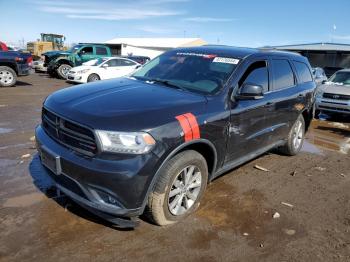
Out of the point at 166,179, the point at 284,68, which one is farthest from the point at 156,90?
the point at 284,68

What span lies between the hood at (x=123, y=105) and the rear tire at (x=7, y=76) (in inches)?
466

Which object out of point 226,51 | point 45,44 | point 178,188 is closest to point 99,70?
point 226,51

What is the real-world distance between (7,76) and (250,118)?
42.6ft

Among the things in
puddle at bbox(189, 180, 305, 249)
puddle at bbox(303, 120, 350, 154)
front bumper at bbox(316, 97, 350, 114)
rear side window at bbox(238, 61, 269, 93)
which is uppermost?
rear side window at bbox(238, 61, 269, 93)

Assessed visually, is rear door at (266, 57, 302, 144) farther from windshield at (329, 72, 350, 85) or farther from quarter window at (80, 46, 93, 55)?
quarter window at (80, 46, 93, 55)

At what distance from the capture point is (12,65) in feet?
46.9

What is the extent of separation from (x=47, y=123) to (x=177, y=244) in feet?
6.25

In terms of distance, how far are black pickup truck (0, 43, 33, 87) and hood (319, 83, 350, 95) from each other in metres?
11.4

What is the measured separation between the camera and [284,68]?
5652 mm

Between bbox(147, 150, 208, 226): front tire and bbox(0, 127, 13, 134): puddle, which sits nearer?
bbox(147, 150, 208, 226): front tire

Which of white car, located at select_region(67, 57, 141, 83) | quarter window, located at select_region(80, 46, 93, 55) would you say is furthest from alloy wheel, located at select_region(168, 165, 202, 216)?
quarter window, located at select_region(80, 46, 93, 55)

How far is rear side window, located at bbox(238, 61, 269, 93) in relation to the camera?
4.49 meters

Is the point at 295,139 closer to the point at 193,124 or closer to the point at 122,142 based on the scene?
the point at 193,124

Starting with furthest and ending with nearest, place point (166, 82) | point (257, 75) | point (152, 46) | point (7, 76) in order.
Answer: point (152, 46), point (7, 76), point (257, 75), point (166, 82)
